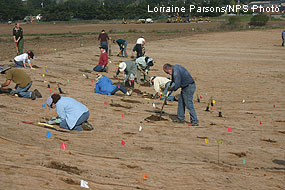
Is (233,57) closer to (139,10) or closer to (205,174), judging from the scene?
(205,174)

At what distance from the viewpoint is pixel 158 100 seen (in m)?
14.1

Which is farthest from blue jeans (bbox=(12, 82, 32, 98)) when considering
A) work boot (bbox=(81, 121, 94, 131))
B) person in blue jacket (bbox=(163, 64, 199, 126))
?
person in blue jacket (bbox=(163, 64, 199, 126))

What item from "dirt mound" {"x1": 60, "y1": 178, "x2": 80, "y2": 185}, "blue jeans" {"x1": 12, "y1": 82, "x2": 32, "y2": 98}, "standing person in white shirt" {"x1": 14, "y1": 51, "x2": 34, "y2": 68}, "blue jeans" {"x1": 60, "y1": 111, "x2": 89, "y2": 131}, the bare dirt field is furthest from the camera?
"standing person in white shirt" {"x1": 14, "y1": 51, "x2": 34, "y2": 68}

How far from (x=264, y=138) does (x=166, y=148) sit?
9.00 feet

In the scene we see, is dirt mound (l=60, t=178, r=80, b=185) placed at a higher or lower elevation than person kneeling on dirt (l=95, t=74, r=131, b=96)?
lower

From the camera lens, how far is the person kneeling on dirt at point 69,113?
Answer: 8.98 meters

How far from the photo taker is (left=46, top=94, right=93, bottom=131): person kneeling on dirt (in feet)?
29.5

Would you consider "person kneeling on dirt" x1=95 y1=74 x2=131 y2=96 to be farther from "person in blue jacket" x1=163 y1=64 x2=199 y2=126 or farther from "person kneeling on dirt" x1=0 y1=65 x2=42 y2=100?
"person in blue jacket" x1=163 y1=64 x2=199 y2=126

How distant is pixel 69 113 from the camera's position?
9.13 m

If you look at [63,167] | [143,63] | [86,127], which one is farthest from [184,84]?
[143,63]

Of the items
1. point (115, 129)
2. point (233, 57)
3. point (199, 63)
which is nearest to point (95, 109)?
point (115, 129)

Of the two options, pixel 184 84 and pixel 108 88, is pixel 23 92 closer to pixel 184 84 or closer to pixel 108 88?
pixel 108 88

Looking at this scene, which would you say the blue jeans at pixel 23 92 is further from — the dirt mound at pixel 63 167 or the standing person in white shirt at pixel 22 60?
the dirt mound at pixel 63 167

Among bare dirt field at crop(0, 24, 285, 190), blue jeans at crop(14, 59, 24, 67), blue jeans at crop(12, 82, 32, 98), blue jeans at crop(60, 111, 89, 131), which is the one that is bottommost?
bare dirt field at crop(0, 24, 285, 190)
